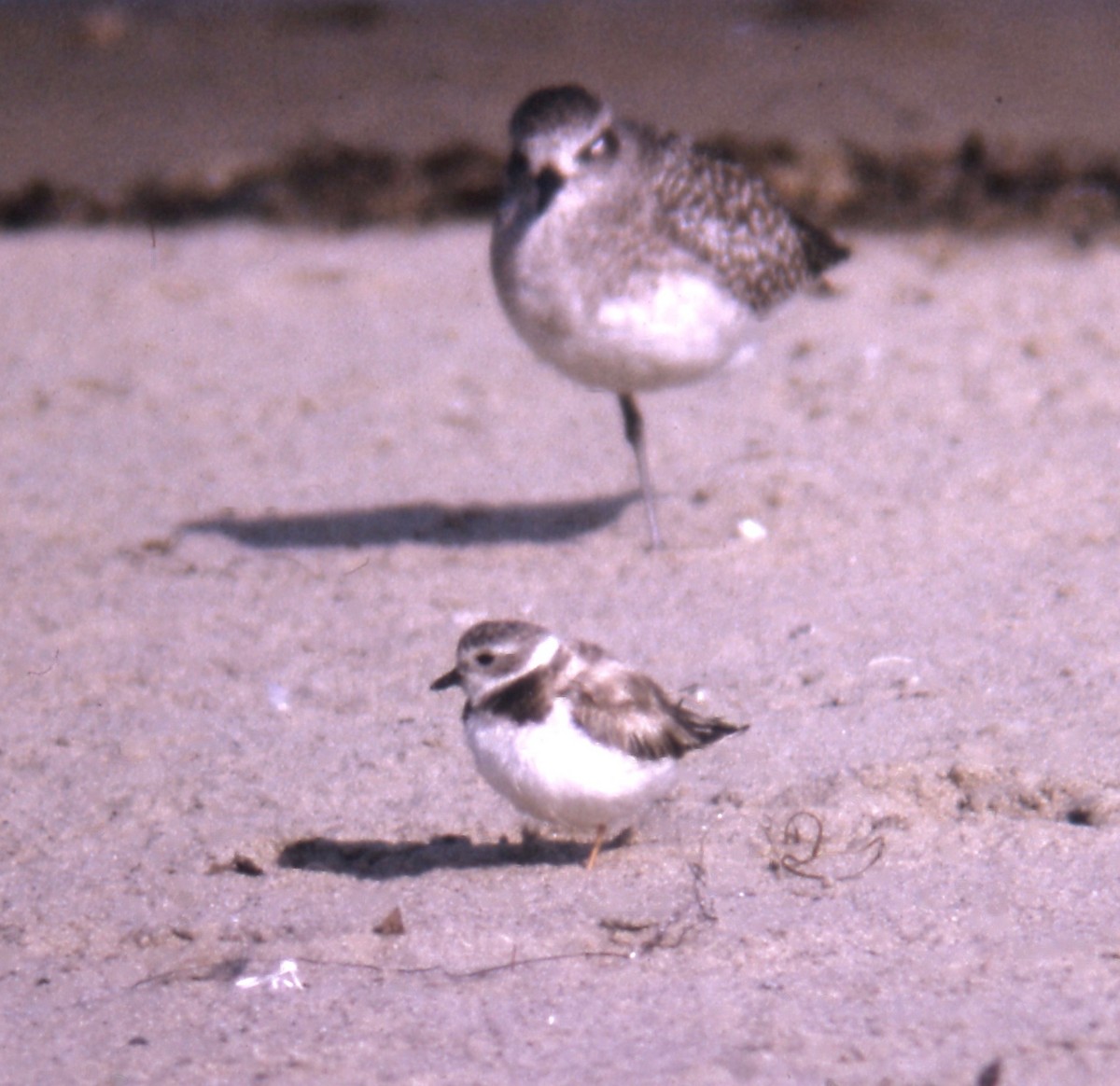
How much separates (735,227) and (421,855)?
3.26 metres

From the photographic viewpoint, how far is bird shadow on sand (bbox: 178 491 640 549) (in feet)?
23.0

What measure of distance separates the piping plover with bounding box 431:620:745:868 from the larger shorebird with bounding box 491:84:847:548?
2149mm

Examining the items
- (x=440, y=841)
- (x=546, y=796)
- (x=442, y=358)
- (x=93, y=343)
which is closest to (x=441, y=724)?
(x=440, y=841)

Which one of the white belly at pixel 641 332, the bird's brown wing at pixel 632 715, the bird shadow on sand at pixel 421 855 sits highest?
the white belly at pixel 641 332

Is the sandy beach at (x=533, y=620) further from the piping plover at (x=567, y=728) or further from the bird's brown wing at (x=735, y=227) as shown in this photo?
the bird's brown wing at (x=735, y=227)

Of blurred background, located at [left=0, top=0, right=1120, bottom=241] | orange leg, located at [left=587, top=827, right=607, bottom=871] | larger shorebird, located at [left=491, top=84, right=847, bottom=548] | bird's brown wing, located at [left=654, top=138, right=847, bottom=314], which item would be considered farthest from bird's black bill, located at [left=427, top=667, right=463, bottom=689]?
blurred background, located at [left=0, top=0, right=1120, bottom=241]

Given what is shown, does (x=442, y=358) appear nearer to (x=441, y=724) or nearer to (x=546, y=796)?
(x=441, y=724)

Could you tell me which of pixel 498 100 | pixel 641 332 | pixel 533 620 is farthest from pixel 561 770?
pixel 498 100

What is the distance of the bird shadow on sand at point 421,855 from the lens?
4.54m

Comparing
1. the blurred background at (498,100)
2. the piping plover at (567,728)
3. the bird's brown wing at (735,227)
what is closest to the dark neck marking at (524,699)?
the piping plover at (567,728)

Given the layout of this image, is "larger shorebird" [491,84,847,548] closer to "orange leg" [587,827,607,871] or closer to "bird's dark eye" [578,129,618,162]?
"bird's dark eye" [578,129,618,162]

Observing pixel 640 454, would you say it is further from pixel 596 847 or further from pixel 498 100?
pixel 498 100

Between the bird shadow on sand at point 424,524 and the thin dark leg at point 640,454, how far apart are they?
33 centimetres

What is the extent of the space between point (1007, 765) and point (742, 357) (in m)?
2.68
